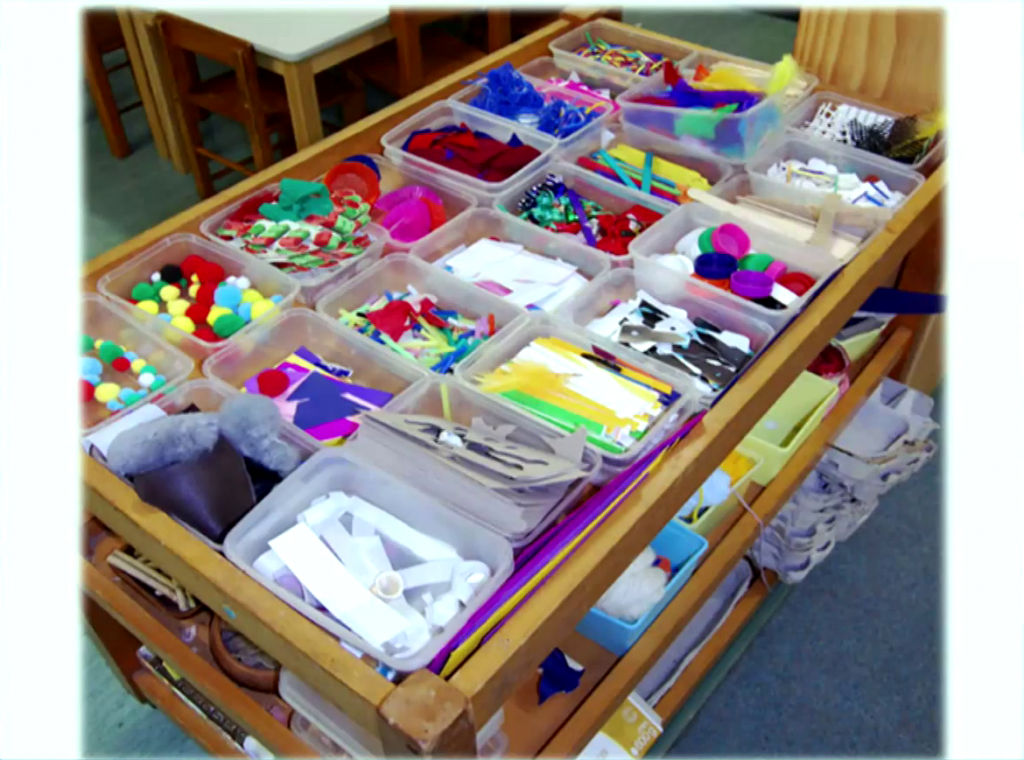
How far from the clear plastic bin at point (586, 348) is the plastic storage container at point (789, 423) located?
14.5 inches

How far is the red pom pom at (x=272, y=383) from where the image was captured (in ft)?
3.23

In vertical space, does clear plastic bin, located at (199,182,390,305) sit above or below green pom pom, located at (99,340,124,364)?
above

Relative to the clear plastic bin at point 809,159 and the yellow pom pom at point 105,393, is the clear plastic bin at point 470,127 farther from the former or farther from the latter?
the yellow pom pom at point 105,393

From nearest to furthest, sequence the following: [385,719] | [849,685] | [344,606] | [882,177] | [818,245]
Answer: [385,719], [344,606], [818,245], [882,177], [849,685]

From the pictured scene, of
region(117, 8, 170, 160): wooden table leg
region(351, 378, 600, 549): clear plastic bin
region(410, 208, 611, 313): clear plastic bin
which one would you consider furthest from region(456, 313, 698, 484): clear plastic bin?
region(117, 8, 170, 160): wooden table leg

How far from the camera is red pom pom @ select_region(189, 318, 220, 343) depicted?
104 cm

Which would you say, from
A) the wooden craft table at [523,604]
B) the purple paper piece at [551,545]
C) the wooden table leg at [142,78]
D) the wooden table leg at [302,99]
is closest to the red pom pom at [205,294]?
the wooden craft table at [523,604]

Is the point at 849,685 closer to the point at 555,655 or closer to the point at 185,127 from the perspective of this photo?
the point at 555,655

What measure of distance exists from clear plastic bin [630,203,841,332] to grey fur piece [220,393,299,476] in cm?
56

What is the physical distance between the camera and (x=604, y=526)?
80cm

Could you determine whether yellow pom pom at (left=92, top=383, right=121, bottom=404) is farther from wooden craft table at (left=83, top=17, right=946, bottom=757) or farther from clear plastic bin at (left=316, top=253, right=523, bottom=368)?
clear plastic bin at (left=316, top=253, right=523, bottom=368)
